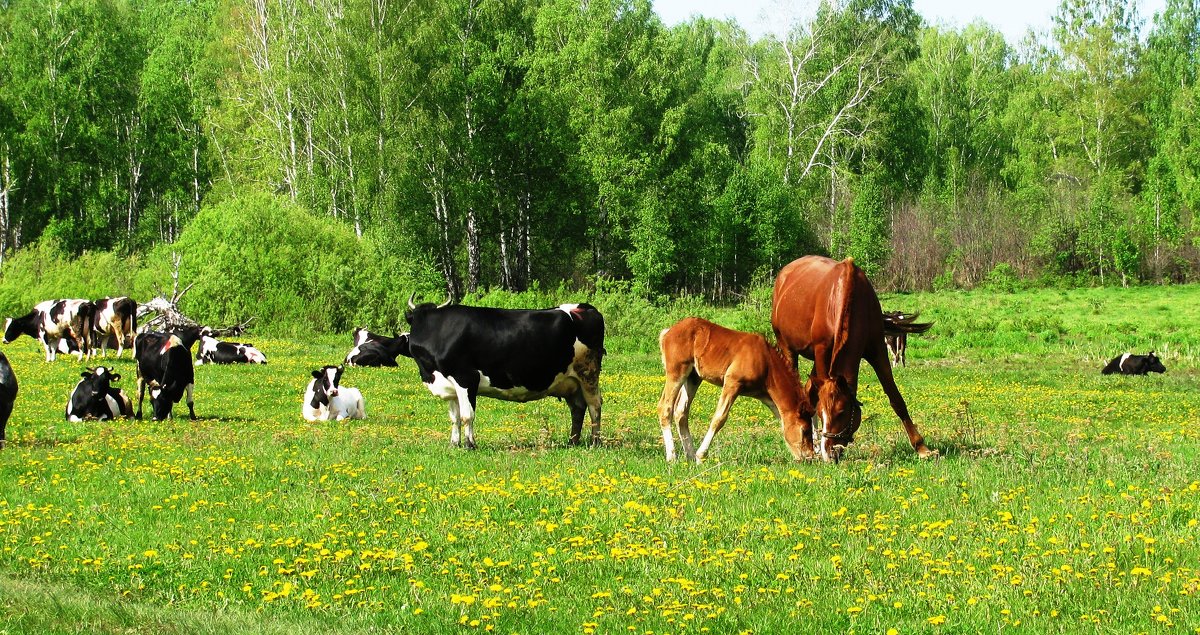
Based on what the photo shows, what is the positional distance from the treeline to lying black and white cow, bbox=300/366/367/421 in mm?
27765

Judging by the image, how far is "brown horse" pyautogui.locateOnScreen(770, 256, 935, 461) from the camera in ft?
47.6

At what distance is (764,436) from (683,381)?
9.55ft

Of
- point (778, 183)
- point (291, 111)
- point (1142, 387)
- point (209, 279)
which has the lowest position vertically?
point (1142, 387)

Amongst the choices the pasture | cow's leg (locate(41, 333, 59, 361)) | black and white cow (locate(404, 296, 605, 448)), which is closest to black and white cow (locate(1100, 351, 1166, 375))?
the pasture

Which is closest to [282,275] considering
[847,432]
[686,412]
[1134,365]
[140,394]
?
[140,394]

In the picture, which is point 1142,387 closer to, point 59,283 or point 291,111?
point 59,283

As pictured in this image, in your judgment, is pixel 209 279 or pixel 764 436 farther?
pixel 209 279

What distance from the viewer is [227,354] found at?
3241cm

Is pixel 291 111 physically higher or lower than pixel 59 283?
higher

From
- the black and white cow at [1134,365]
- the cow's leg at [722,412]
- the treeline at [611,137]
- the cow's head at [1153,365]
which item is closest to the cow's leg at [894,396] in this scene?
the cow's leg at [722,412]

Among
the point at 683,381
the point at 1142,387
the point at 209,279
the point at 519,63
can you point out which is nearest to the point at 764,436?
the point at 683,381

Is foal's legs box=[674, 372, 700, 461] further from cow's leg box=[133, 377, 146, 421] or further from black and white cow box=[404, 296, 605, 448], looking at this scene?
cow's leg box=[133, 377, 146, 421]

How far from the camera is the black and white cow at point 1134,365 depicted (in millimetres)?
32487

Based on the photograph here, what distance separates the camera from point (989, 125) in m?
85.5
